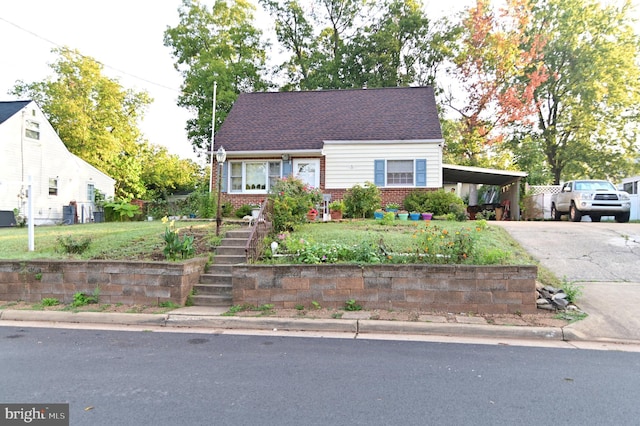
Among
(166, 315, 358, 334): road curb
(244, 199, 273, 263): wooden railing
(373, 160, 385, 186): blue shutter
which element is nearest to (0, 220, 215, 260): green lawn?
(244, 199, 273, 263): wooden railing

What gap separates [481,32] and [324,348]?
2647 centimetres

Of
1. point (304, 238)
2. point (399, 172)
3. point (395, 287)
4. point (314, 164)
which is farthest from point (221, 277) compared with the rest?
point (399, 172)

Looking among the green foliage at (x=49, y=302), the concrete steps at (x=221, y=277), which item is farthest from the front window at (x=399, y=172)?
the green foliage at (x=49, y=302)

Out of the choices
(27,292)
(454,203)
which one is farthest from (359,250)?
(454,203)

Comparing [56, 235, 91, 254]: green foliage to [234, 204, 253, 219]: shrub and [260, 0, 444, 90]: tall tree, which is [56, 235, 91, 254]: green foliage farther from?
[260, 0, 444, 90]: tall tree

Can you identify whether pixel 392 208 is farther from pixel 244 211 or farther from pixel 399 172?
pixel 244 211

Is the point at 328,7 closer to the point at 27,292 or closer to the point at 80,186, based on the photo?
the point at 80,186

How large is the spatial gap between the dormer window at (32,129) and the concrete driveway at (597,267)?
24.3 m

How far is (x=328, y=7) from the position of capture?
2994 cm

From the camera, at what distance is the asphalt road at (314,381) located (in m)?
3.18

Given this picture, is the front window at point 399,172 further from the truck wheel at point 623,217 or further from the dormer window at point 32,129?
the dormer window at point 32,129

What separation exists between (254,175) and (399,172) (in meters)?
6.62

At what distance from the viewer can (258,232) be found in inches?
323

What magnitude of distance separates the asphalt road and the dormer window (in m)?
20.5
